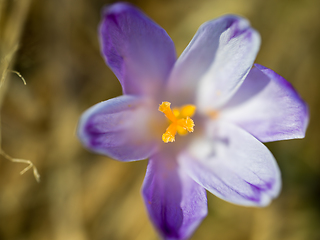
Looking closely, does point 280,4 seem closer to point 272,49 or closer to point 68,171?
point 272,49

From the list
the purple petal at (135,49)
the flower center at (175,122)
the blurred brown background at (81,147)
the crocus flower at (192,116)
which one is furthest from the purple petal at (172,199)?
the blurred brown background at (81,147)

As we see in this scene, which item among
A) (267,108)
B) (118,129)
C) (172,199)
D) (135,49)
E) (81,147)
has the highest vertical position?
(135,49)

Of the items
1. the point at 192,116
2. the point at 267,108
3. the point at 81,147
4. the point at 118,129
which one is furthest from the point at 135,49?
the point at 81,147

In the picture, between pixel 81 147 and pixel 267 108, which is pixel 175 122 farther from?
pixel 81 147

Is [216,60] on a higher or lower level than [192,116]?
higher

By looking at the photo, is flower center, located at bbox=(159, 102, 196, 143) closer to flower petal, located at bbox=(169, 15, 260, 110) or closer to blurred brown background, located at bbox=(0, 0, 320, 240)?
flower petal, located at bbox=(169, 15, 260, 110)

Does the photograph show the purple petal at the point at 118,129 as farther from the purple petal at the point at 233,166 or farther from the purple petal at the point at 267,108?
the purple petal at the point at 267,108
